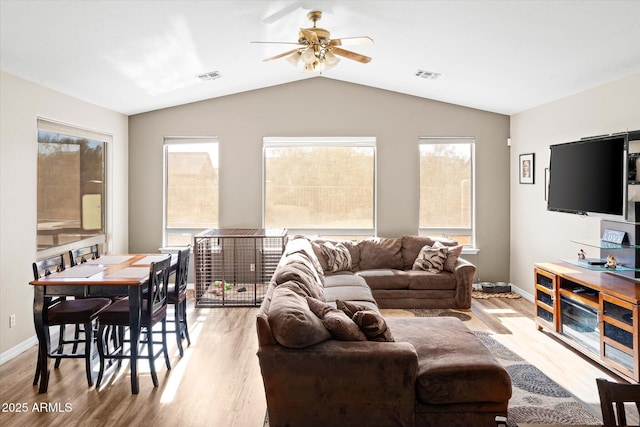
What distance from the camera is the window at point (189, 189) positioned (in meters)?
6.73

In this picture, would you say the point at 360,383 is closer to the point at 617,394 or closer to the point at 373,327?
the point at 373,327

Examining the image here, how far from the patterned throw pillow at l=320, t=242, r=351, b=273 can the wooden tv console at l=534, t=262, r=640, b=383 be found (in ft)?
7.56

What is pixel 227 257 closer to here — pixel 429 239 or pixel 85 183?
pixel 85 183

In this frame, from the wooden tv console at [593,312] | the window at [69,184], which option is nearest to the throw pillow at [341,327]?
the wooden tv console at [593,312]

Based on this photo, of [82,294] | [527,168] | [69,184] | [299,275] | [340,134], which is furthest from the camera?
[340,134]

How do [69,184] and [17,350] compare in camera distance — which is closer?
[17,350]

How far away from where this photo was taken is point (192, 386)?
3.40m

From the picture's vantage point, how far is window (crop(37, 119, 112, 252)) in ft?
15.0

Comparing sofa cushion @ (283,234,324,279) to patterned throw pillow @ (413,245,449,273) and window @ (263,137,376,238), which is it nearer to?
window @ (263,137,376,238)

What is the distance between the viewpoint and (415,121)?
661 cm

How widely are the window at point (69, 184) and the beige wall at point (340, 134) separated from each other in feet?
2.72

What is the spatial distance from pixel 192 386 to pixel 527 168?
5.04m

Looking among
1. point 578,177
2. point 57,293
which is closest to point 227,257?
point 57,293

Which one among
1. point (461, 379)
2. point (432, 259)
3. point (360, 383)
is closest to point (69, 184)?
point (360, 383)
